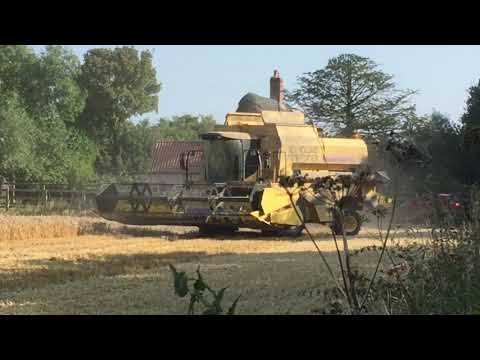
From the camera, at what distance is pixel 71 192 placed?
33.4m

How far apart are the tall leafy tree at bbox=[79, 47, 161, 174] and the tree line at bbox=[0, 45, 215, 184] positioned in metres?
0.08

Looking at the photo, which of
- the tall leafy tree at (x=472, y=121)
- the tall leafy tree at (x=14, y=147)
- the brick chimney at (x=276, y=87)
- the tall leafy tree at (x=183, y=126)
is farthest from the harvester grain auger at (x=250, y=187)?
the tall leafy tree at (x=183, y=126)

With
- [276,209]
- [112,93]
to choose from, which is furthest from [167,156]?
[276,209]

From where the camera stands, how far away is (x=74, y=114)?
4853cm

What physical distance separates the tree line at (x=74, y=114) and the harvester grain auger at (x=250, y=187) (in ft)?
51.4

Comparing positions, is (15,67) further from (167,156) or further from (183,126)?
(183,126)

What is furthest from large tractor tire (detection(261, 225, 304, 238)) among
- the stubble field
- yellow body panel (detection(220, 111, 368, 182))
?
yellow body panel (detection(220, 111, 368, 182))

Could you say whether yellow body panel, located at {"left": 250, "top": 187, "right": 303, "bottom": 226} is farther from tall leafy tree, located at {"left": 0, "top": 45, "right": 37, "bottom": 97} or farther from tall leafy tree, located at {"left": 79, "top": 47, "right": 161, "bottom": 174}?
tall leafy tree, located at {"left": 79, "top": 47, "right": 161, "bottom": 174}

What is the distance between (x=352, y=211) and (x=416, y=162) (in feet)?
51.4

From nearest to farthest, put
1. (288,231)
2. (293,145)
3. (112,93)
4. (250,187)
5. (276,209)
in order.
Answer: (276,209), (250,187), (288,231), (293,145), (112,93)

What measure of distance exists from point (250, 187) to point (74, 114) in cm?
3235

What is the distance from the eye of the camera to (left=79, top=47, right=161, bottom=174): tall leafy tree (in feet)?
186
